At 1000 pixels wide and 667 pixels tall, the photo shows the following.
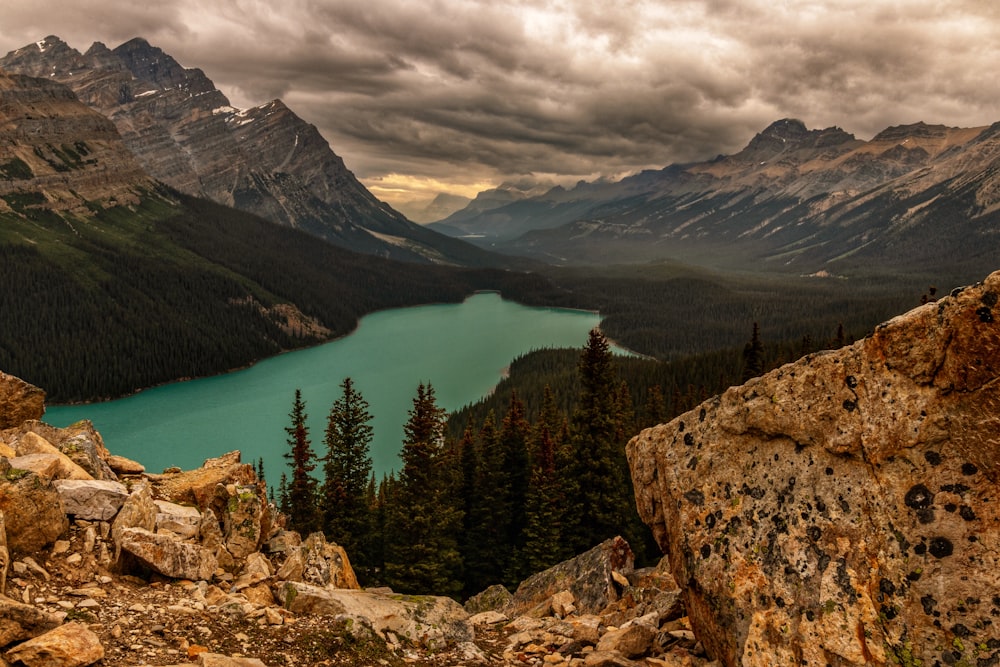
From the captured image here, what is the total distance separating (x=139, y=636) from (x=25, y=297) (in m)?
249

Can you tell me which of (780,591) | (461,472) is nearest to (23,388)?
(780,591)

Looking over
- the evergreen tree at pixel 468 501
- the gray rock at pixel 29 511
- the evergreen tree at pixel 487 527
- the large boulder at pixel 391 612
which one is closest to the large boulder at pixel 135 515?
the gray rock at pixel 29 511

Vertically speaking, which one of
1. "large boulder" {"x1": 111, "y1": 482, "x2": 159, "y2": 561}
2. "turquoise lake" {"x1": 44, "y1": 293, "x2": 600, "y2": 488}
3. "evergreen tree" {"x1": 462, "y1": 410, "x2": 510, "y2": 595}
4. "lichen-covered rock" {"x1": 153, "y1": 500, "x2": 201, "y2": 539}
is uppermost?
"large boulder" {"x1": 111, "y1": 482, "x2": 159, "y2": 561}

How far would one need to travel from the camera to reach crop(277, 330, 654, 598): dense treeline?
34312mm

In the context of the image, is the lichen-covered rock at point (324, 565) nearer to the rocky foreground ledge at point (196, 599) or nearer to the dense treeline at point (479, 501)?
the rocky foreground ledge at point (196, 599)

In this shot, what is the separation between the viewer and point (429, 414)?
117 ft

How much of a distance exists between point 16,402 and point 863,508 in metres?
24.6

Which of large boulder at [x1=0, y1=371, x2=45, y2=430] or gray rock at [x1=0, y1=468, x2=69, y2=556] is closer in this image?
gray rock at [x1=0, y1=468, x2=69, y2=556]

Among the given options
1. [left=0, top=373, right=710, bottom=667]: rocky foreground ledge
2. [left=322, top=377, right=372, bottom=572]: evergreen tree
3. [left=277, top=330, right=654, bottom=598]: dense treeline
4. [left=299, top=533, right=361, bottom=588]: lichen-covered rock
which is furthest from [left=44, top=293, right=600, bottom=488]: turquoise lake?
[left=0, top=373, right=710, bottom=667]: rocky foreground ledge

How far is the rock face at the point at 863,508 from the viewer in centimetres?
796

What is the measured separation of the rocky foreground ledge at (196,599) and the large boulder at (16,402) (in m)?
0.04

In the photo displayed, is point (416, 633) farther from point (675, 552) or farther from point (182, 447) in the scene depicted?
point (182, 447)

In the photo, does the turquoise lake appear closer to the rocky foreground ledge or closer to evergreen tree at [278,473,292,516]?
evergreen tree at [278,473,292,516]

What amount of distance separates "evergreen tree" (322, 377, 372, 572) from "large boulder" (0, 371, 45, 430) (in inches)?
810
